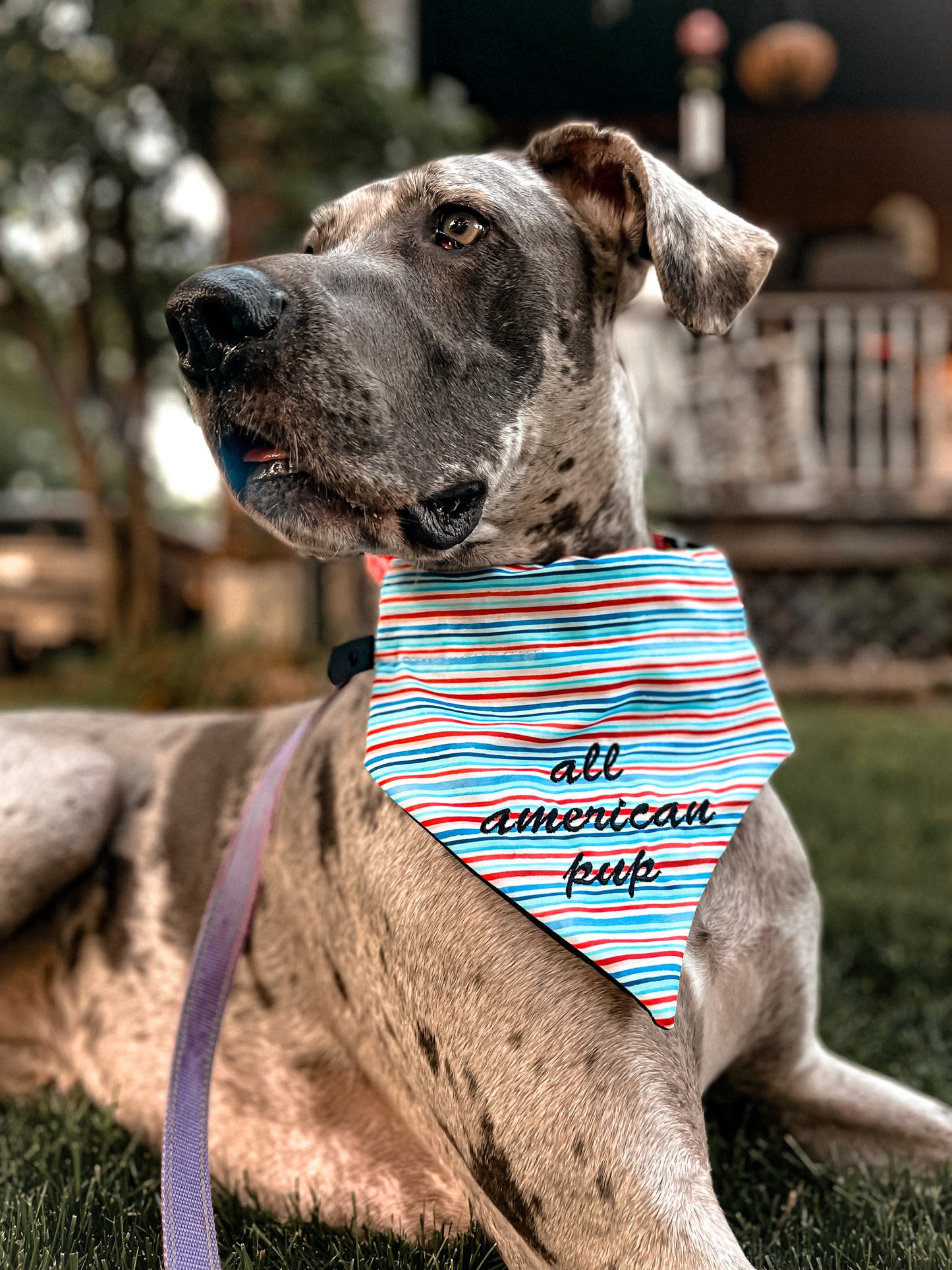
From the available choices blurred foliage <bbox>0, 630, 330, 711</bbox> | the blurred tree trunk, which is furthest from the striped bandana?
the blurred tree trunk

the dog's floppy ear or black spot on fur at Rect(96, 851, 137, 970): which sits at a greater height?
the dog's floppy ear

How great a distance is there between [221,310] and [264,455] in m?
0.21

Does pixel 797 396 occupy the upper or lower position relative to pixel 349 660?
upper

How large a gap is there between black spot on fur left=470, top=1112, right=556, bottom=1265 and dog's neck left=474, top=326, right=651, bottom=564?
86 cm

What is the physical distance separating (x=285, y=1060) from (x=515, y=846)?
0.77 m

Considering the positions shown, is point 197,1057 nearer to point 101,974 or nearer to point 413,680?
point 101,974

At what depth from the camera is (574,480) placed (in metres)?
1.81

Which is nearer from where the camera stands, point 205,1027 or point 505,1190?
point 505,1190

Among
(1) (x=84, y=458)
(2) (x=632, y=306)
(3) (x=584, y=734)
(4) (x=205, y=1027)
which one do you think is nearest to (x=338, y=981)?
(4) (x=205, y=1027)

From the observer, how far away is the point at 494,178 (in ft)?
5.94

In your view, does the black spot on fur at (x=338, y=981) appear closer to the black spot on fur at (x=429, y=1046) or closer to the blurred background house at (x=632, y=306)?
the black spot on fur at (x=429, y=1046)

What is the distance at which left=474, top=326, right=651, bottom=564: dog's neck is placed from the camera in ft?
5.76

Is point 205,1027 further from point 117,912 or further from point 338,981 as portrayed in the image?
point 117,912

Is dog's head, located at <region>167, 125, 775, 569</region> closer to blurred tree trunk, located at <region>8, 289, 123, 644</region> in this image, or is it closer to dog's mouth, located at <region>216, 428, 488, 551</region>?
dog's mouth, located at <region>216, 428, 488, 551</region>
